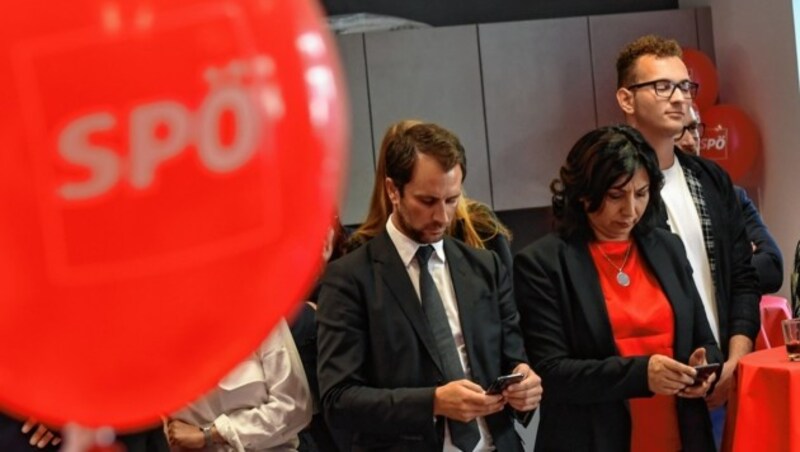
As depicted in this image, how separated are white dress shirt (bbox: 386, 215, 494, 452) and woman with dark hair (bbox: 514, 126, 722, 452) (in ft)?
0.74

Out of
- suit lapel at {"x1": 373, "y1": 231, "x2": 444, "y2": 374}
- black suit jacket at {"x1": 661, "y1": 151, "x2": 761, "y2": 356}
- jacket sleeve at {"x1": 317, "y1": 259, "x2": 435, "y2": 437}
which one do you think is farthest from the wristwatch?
black suit jacket at {"x1": 661, "y1": 151, "x2": 761, "y2": 356}

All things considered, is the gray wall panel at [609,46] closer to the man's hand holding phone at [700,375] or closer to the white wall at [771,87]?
the white wall at [771,87]

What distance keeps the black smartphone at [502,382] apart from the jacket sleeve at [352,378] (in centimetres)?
12

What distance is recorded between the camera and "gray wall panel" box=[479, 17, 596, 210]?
5.81 m

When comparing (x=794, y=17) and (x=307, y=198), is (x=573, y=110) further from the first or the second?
(x=307, y=198)

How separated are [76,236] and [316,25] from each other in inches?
12.5

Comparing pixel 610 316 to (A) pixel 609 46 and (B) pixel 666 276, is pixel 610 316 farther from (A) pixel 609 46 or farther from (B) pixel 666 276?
(A) pixel 609 46

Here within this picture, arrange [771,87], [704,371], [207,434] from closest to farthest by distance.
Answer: [704,371] < [207,434] < [771,87]

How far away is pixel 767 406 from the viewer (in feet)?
9.16

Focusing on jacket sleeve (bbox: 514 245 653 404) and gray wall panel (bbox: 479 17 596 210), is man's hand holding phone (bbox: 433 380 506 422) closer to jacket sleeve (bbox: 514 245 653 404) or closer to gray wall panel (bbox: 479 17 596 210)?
jacket sleeve (bbox: 514 245 653 404)

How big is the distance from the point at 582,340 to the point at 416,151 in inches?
23.3

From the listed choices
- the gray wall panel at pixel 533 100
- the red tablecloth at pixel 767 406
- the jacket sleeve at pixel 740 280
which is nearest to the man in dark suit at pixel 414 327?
the red tablecloth at pixel 767 406

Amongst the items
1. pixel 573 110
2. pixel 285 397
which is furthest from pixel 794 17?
pixel 285 397

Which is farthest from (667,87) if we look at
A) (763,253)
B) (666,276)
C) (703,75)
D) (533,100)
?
(533,100)
